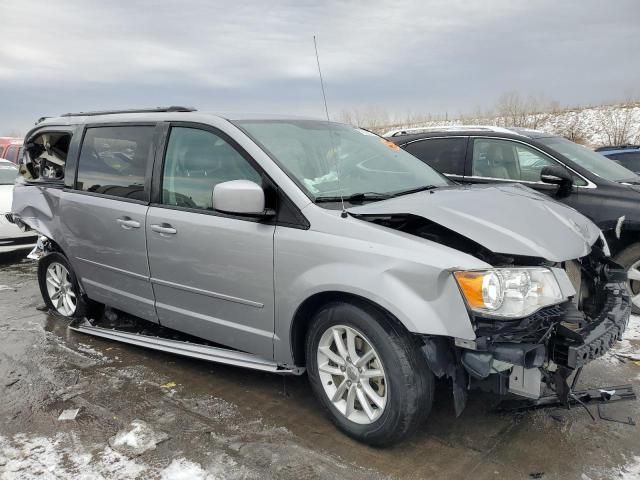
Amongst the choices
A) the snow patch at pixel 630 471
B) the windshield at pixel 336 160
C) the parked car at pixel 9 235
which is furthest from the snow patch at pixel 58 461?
the parked car at pixel 9 235

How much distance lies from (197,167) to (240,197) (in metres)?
0.80

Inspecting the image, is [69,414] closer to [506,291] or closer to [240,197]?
[240,197]

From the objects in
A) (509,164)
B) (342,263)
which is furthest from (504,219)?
(509,164)

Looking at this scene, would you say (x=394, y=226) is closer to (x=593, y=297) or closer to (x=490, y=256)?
(x=490, y=256)

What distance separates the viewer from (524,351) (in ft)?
8.17

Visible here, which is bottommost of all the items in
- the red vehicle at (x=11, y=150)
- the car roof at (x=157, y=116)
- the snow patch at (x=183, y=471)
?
the snow patch at (x=183, y=471)

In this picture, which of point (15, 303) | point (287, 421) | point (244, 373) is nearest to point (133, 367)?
point (244, 373)

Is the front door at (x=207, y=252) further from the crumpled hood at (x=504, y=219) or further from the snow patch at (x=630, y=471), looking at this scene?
the snow patch at (x=630, y=471)

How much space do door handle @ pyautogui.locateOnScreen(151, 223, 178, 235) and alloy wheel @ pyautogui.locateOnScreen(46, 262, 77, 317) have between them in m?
1.78

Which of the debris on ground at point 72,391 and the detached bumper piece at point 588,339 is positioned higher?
the detached bumper piece at point 588,339

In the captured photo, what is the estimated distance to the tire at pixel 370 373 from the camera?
2.66 metres

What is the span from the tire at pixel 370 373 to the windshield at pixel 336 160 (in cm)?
76

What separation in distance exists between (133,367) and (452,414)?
7.73 feet

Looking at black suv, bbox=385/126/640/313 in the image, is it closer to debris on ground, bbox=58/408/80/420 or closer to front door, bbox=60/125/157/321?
front door, bbox=60/125/157/321
